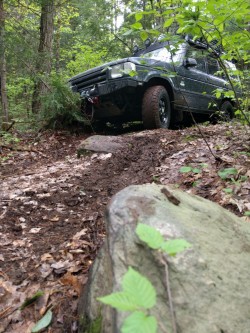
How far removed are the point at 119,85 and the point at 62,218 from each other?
3.30m

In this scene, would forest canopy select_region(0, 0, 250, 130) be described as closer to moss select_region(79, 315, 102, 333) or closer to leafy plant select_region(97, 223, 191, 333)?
moss select_region(79, 315, 102, 333)

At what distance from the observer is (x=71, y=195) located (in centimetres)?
392

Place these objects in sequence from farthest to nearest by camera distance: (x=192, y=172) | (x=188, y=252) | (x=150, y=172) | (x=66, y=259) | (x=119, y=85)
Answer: (x=119, y=85)
(x=150, y=172)
(x=192, y=172)
(x=66, y=259)
(x=188, y=252)

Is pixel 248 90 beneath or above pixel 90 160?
above

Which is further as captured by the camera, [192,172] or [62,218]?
[192,172]

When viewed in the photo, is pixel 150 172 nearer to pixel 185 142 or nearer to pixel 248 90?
pixel 185 142

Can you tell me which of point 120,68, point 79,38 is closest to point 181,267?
point 120,68

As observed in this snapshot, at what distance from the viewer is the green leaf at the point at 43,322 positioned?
6.24 ft

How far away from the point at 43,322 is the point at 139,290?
136 centimetres

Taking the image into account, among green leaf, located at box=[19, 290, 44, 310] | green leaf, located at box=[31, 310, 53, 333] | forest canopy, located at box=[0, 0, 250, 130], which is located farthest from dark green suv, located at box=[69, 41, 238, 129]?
green leaf, located at box=[31, 310, 53, 333]

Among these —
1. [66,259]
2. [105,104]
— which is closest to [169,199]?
[66,259]

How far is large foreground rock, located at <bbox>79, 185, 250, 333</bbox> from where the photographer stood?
1.34m

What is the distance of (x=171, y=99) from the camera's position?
6.99 metres

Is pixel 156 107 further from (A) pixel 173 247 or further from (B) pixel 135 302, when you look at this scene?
(B) pixel 135 302
